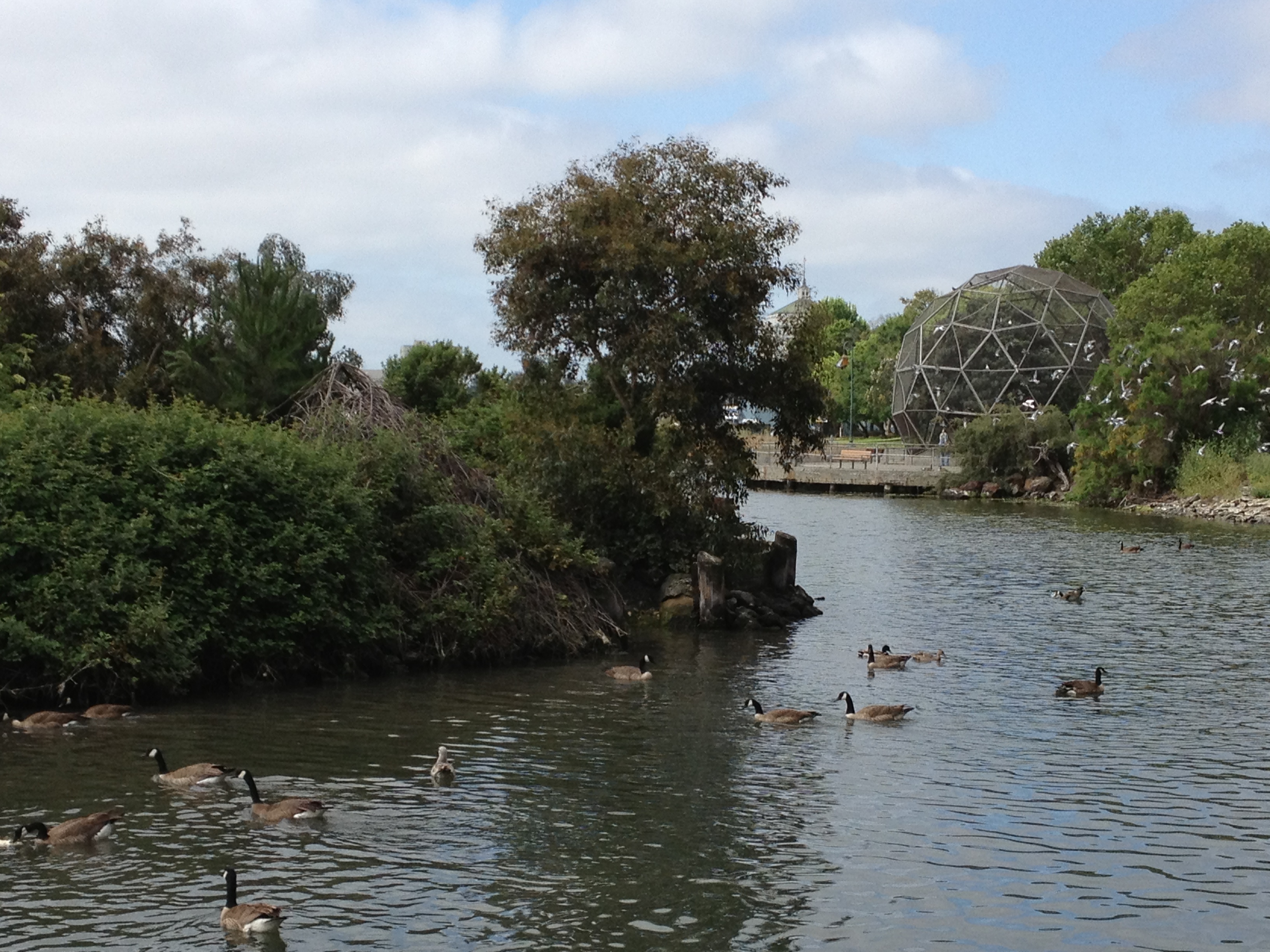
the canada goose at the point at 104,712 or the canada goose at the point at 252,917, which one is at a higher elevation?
the canada goose at the point at 104,712

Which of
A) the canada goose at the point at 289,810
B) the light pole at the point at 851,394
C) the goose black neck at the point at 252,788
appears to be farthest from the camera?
the light pole at the point at 851,394

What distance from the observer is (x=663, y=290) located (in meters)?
31.7

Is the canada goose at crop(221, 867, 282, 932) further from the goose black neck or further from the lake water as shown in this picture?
the goose black neck

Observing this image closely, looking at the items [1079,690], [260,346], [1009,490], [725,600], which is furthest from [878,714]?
[1009,490]

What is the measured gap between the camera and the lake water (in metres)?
12.6

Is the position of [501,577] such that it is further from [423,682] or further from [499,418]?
[499,418]

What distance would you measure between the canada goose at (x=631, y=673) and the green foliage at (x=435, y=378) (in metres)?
18.4

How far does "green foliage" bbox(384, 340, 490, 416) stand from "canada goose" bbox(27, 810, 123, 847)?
91.6 ft

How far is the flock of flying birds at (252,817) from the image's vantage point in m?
12.1

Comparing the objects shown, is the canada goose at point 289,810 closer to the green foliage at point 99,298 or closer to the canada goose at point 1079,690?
the canada goose at point 1079,690

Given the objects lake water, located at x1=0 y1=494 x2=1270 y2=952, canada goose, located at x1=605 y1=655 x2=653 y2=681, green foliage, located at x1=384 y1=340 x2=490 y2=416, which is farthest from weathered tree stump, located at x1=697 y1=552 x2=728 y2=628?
green foliage, located at x1=384 y1=340 x2=490 y2=416

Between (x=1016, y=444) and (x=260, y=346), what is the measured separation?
59.6 m

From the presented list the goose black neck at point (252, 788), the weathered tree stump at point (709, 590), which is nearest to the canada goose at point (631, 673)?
the weathered tree stump at point (709, 590)

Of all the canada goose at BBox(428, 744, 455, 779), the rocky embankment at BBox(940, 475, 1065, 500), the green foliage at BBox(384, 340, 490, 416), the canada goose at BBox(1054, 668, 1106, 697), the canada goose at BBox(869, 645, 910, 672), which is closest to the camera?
the canada goose at BBox(428, 744, 455, 779)
